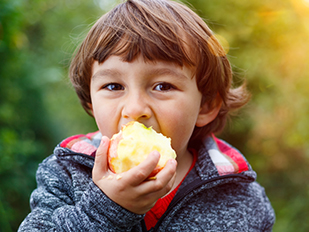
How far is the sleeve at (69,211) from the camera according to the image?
117 centimetres

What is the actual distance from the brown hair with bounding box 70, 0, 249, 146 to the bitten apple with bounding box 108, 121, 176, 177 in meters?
0.40

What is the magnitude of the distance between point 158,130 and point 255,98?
2714 millimetres

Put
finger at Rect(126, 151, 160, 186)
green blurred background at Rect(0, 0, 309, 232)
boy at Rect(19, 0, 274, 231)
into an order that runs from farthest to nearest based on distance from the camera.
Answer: green blurred background at Rect(0, 0, 309, 232), boy at Rect(19, 0, 274, 231), finger at Rect(126, 151, 160, 186)

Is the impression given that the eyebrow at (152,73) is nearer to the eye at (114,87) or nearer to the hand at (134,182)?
the eye at (114,87)

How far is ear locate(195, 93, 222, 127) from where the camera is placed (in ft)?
6.21

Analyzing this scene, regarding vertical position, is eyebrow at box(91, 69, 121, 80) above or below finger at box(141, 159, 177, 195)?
above

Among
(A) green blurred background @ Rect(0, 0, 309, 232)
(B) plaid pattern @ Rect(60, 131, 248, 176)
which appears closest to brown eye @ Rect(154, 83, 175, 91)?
(B) plaid pattern @ Rect(60, 131, 248, 176)

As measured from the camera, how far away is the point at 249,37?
12.1 feet

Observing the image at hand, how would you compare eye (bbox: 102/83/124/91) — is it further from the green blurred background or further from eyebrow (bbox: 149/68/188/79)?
the green blurred background

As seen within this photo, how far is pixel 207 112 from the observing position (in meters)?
1.92

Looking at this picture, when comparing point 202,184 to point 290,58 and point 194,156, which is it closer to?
point 194,156

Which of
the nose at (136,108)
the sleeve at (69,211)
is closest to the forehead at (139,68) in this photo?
the nose at (136,108)

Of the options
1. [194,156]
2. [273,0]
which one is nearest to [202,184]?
[194,156]

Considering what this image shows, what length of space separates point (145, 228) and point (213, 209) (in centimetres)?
41
